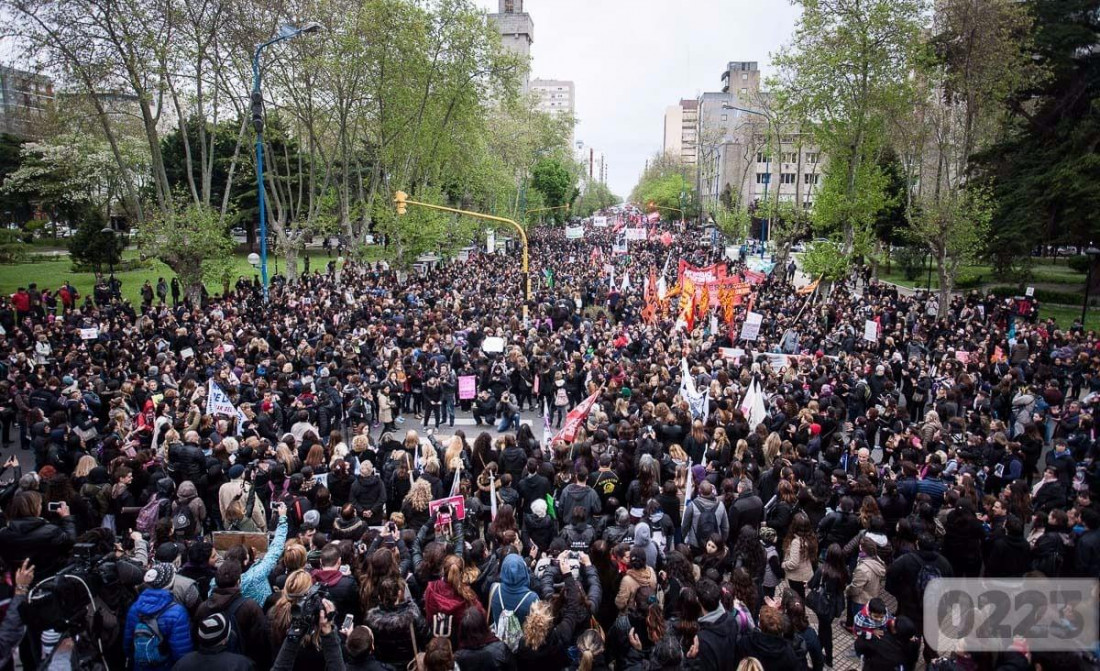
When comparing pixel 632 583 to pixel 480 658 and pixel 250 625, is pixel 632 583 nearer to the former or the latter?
pixel 480 658

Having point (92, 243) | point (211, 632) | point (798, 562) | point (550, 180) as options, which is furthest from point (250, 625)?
point (550, 180)

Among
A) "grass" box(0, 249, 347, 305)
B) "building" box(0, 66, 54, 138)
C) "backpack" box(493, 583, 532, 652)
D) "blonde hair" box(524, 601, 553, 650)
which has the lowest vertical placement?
"backpack" box(493, 583, 532, 652)

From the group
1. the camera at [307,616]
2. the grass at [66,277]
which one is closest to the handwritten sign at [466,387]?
the camera at [307,616]

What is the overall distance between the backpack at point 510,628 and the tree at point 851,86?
30.3 metres

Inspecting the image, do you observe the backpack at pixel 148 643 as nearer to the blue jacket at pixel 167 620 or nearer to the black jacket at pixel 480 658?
the blue jacket at pixel 167 620

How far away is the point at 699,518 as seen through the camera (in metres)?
7.54

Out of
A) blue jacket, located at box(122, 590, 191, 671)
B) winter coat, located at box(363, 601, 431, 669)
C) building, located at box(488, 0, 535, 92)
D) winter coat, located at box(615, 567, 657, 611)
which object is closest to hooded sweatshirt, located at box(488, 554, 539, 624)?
winter coat, located at box(363, 601, 431, 669)

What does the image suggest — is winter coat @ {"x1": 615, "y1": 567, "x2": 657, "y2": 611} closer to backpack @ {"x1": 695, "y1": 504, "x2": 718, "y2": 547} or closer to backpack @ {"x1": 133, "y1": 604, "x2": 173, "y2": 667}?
backpack @ {"x1": 695, "y1": 504, "x2": 718, "y2": 547}

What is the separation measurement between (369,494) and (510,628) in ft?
10.5

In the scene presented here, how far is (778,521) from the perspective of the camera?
7.55 meters

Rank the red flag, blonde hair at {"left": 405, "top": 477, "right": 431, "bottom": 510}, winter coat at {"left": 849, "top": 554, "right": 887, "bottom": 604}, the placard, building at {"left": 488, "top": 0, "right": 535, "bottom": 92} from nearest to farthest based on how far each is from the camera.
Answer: winter coat at {"left": 849, "top": 554, "right": 887, "bottom": 604}, blonde hair at {"left": 405, "top": 477, "right": 431, "bottom": 510}, the red flag, the placard, building at {"left": 488, "top": 0, "right": 535, "bottom": 92}

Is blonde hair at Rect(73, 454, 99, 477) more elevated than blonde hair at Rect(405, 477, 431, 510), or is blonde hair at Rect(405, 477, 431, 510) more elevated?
blonde hair at Rect(405, 477, 431, 510)

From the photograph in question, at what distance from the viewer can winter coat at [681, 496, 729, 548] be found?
7477mm

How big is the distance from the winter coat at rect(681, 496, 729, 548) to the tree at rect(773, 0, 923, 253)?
2742 centimetres
